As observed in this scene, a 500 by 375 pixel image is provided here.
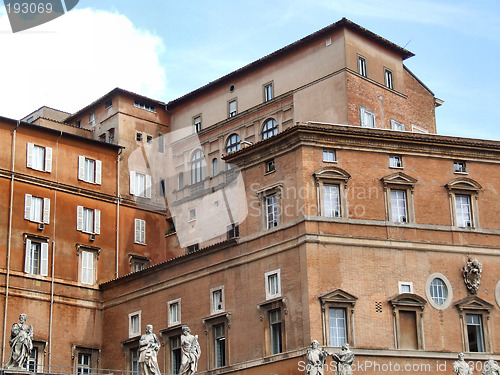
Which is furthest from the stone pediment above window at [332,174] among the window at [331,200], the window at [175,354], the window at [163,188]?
the window at [163,188]

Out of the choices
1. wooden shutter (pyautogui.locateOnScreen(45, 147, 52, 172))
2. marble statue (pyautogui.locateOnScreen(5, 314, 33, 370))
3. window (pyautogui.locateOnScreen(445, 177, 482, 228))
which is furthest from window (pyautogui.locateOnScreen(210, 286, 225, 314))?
wooden shutter (pyautogui.locateOnScreen(45, 147, 52, 172))

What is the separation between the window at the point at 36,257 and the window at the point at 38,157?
4.32m

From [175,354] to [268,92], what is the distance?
17115 mm

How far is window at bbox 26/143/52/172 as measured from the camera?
2207 inches

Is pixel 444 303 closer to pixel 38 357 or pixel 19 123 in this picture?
pixel 38 357

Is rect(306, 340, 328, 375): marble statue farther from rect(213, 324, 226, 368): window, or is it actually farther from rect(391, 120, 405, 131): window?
rect(391, 120, 405, 131): window

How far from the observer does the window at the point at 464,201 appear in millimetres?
49094

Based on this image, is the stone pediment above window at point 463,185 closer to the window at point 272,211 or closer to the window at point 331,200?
the window at point 331,200

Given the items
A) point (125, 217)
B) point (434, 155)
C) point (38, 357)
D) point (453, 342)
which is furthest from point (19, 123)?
point (453, 342)

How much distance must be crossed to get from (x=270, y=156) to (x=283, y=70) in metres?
10.6

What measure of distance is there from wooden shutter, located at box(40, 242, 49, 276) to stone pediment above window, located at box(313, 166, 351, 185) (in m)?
16.9

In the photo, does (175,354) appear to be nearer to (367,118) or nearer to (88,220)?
(88,220)

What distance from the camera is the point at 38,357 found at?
52625mm

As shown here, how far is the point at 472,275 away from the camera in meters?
47.9
